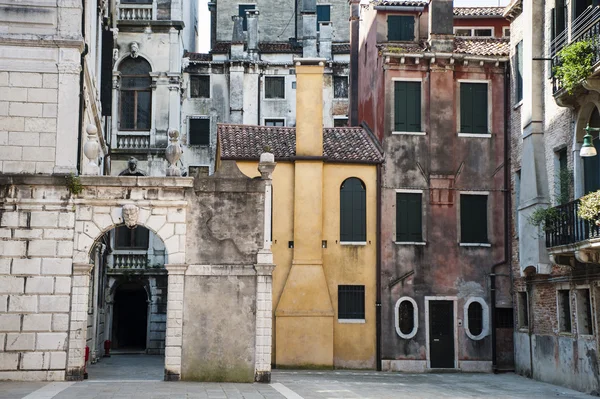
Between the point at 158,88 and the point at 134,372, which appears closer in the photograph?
the point at 134,372

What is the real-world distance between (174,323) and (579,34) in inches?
494

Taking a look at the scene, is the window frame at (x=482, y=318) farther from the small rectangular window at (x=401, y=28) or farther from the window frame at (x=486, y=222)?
the small rectangular window at (x=401, y=28)

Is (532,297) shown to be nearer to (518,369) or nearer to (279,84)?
(518,369)

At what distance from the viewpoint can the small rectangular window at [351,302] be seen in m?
29.1

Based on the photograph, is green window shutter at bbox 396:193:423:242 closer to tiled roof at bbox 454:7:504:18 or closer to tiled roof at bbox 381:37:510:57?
tiled roof at bbox 381:37:510:57

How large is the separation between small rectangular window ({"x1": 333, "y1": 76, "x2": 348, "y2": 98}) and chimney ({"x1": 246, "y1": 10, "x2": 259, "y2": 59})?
14.3 feet

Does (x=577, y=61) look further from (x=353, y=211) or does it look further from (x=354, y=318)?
(x=354, y=318)

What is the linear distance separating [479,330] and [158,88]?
64.1 feet

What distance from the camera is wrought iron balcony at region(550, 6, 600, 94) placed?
21.2 m

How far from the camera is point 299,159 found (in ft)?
97.0

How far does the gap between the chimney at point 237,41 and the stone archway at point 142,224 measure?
77.6 feet

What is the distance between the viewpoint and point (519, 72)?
28.9 meters

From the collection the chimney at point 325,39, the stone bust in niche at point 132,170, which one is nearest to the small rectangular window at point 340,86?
the chimney at point 325,39

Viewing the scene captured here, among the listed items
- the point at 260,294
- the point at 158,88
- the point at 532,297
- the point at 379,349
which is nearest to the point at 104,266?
the point at 158,88
